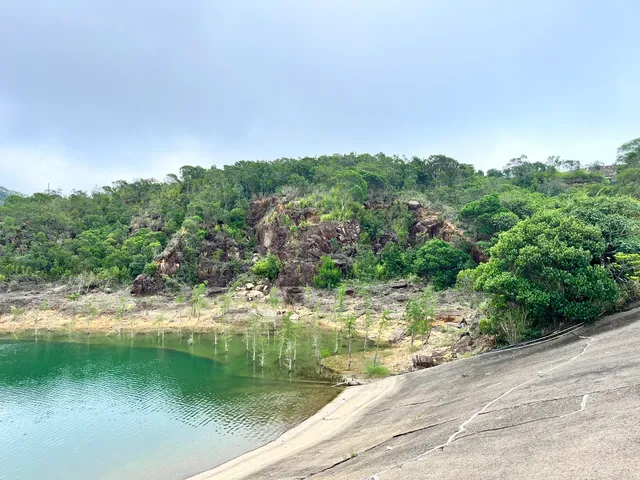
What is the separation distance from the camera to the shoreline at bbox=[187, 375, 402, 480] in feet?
65.0

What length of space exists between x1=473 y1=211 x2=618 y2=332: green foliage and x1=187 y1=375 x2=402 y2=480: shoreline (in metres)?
10.3

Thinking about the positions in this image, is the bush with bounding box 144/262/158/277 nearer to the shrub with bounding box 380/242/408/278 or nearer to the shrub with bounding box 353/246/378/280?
the shrub with bounding box 353/246/378/280

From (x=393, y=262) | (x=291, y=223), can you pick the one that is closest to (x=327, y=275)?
(x=393, y=262)

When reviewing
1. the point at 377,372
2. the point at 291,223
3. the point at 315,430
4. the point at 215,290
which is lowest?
the point at 315,430

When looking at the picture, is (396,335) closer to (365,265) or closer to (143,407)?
(143,407)

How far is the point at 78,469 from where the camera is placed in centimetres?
2130

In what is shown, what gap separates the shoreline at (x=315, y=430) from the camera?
1980 cm

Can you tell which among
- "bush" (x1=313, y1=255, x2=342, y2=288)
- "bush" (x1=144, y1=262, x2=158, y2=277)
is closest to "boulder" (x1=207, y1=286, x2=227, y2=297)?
"bush" (x1=144, y1=262, x2=158, y2=277)

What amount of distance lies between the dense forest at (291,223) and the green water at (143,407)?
30538mm

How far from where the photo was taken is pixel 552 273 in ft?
76.0

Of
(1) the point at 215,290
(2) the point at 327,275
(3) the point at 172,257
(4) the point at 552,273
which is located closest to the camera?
(4) the point at 552,273

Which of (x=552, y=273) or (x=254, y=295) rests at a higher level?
(x=552, y=273)

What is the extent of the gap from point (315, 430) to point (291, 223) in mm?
62137

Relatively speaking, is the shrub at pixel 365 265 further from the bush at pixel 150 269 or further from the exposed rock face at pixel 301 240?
the bush at pixel 150 269
